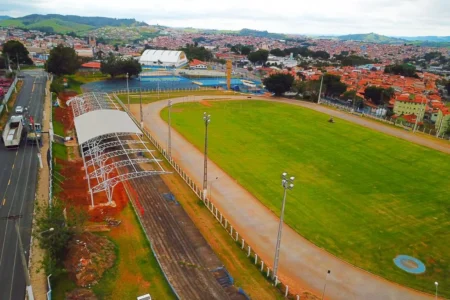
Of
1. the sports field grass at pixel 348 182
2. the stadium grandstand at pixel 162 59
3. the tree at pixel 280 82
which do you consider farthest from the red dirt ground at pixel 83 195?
→ the stadium grandstand at pixel 162 59

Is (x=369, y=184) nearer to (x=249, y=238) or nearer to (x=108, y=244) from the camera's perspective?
(x=249, y=238)

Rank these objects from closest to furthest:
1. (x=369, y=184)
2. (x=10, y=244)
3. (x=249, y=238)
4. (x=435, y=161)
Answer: (x=10, y=244) < (x=249, y=238) < (x=369, y=184) < (x=435, y=161)

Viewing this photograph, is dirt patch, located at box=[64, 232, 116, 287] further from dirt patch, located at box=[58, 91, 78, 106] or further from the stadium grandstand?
the stadium grandstand

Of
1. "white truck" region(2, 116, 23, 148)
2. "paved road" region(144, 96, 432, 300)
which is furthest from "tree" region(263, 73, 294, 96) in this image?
"white truck" region(2, 116, 23, 148)

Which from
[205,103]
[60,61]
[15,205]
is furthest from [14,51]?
[15,205]

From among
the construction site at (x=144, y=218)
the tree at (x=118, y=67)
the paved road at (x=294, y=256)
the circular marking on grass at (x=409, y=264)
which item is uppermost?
the tree at (x=118, y=67)

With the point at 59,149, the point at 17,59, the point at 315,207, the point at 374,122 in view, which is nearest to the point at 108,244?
the point at 315,207

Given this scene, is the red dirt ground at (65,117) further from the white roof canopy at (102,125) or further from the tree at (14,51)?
the tree at (14,51)
